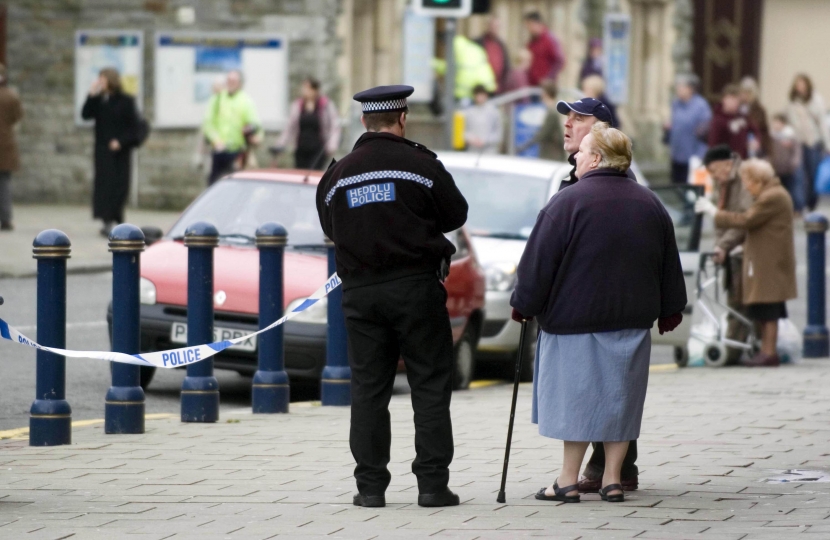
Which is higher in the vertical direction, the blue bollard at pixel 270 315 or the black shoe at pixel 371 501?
the blue bollard at pixel 270 315

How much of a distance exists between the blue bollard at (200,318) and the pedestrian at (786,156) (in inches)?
670

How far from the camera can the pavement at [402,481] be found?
6.45 meters

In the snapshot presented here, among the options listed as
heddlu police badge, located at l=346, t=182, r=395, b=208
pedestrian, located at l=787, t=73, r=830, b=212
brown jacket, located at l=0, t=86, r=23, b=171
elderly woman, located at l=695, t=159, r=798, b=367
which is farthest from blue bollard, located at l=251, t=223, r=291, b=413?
pedestrian, located at l=787, t=73, r=830, b=212

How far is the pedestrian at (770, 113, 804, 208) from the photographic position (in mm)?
25750

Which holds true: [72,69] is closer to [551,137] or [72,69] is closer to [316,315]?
[551,137]

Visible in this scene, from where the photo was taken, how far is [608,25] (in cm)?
3047

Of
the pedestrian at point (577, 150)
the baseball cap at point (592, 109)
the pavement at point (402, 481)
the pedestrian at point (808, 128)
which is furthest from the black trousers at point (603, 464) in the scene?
the pedestrian at point (808, 128)

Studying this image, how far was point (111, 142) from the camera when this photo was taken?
20.7m

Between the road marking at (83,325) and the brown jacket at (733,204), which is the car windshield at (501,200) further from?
the road marking at (83,325)

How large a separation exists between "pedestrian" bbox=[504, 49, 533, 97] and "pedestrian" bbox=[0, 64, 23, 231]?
7732mm

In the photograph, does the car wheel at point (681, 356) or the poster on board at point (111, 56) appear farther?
the poster on board at point (111, 56)

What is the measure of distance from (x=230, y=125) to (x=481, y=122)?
3.43 meters

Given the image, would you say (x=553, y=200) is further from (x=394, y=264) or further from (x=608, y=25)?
(x=608, y=25)

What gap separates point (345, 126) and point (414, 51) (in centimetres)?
219
